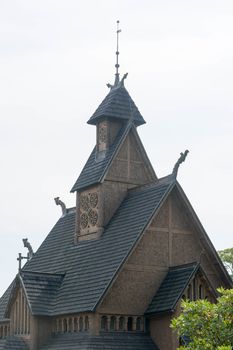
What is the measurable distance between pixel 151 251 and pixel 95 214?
439cm

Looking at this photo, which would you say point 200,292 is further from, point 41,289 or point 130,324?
point 41,289

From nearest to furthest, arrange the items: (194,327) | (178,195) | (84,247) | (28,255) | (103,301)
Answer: (194,327), (103,301), (178,195), (84,247), (28,255)

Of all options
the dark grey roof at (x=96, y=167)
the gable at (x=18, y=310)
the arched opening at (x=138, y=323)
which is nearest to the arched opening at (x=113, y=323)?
the arched opening at (x=138, y=323)

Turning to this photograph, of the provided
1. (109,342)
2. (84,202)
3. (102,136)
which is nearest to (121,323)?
(109,342)

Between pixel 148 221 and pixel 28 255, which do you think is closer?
pixel 148 221

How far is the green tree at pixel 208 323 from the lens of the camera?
2116 centimetres

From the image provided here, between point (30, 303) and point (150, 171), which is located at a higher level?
point (150, 171)

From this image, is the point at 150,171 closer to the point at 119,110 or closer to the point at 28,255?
the point at 119,110

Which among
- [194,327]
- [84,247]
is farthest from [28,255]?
[194,327]

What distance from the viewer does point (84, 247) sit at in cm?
3603

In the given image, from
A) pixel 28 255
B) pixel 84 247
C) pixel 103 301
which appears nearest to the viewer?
pixel 103 301

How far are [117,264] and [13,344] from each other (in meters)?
6.17

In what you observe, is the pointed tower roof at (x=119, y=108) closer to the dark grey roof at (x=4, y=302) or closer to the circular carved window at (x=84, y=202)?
the circular carved window at (x=84, y=202)

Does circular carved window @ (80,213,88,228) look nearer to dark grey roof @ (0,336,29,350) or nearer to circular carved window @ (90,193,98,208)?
circular carved window @ (90,193,98,208)
